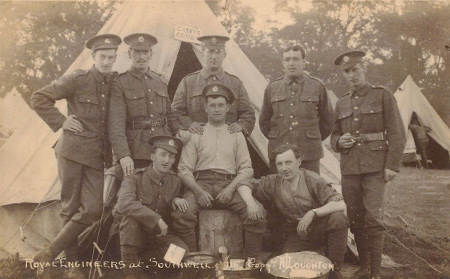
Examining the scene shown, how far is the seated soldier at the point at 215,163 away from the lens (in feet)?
10.9

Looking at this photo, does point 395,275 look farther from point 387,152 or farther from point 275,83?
point 275,83

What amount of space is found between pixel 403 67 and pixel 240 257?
26.8ft

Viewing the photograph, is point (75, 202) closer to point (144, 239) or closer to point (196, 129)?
point (144, 239)

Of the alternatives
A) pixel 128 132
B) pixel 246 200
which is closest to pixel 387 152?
pixel 246 200

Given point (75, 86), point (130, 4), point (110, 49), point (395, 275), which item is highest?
point (130, 4)

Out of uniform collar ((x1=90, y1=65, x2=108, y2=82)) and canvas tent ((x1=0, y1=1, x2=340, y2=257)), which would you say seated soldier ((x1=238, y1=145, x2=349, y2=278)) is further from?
uniform collar ((x1=90, y1=65, x2=108, y2=82))

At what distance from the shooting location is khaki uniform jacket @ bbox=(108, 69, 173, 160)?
11.0 feet

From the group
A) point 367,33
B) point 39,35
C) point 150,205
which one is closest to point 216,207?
point 150,205

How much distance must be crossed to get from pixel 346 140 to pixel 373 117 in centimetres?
30

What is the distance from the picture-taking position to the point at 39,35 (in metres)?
5.31

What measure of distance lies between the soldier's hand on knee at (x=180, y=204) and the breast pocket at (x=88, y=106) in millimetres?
966

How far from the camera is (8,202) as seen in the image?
3928 mm

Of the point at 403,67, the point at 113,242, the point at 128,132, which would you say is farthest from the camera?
the point at 403,67

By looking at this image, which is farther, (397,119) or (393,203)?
(393,203)
